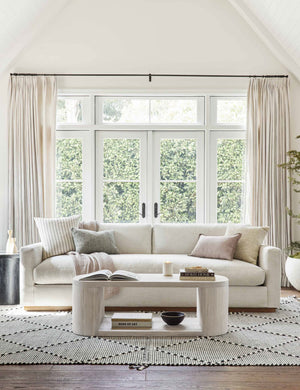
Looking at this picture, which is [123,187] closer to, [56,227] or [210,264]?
[56,227]

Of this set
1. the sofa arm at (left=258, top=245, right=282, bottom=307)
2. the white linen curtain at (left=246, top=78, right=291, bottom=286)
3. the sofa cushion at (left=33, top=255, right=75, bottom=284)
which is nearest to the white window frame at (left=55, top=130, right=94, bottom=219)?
the sofa cushion at (left=33, top=255, right=75, bottom=284)

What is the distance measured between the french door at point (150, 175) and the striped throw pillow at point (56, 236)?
1156mm

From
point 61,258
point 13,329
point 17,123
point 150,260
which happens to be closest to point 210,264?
point 150,260

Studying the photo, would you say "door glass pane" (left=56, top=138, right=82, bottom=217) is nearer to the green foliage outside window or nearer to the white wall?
the green foliage outside window

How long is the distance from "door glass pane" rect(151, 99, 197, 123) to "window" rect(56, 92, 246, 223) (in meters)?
0.01

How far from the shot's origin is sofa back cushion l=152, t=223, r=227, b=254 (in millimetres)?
5207

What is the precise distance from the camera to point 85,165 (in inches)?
243

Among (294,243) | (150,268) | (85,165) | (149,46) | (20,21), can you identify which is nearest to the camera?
(150,268)

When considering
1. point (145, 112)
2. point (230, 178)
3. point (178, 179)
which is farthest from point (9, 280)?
point (230, 178)

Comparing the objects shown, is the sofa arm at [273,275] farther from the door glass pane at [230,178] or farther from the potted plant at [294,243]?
the door glass pane at [230,178]

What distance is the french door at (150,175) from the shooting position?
616cm

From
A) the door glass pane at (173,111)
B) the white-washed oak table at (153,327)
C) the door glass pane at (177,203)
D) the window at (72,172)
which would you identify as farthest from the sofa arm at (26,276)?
the door glass pane at (173,111)

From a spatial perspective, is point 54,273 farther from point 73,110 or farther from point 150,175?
point 73,110

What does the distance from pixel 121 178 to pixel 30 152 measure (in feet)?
3.74
